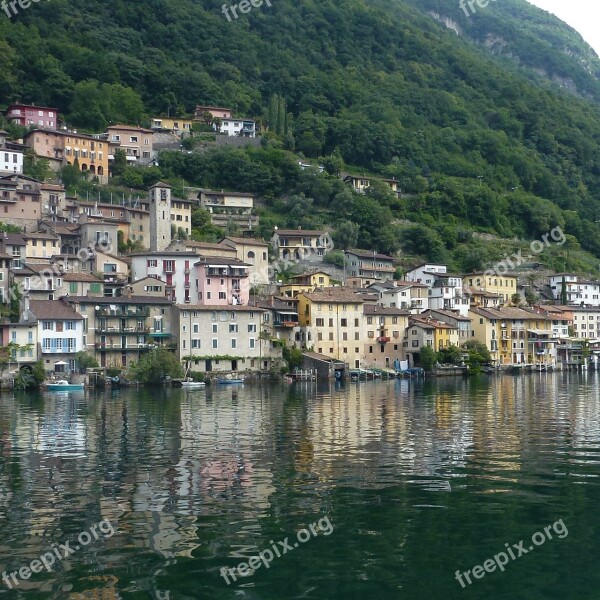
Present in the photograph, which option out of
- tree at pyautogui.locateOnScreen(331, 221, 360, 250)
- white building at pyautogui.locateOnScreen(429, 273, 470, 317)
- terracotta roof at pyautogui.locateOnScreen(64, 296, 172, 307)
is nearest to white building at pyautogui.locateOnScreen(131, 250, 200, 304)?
terracotta roof at pyautogui.locateOnScreen(64, 296, 172, 307)

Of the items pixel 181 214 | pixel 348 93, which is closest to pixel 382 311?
pixel 181 214

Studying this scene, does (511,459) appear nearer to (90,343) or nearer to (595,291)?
(90,343)

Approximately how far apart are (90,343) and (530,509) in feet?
183

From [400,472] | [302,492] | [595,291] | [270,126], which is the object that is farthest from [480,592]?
[270,126]

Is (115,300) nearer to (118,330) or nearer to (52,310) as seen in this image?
(118,330)

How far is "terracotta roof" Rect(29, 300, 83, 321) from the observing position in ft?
230

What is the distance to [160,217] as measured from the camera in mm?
92688

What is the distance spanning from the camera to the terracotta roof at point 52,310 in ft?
230

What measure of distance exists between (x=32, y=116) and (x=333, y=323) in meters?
52.3

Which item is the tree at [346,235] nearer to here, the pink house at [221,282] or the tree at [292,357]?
the pink house at [221,282]

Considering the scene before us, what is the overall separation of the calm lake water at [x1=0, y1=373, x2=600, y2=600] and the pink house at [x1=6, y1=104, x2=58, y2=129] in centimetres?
7877

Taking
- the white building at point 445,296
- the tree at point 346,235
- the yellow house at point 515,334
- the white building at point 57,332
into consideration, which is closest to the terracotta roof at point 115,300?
the white building at point 57,332

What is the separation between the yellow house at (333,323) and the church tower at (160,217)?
15984 mm

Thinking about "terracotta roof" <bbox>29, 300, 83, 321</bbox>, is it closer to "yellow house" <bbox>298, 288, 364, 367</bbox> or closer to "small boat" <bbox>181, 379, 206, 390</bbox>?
"small boat" <bbox>181, 379, 206, 390</bbox>
